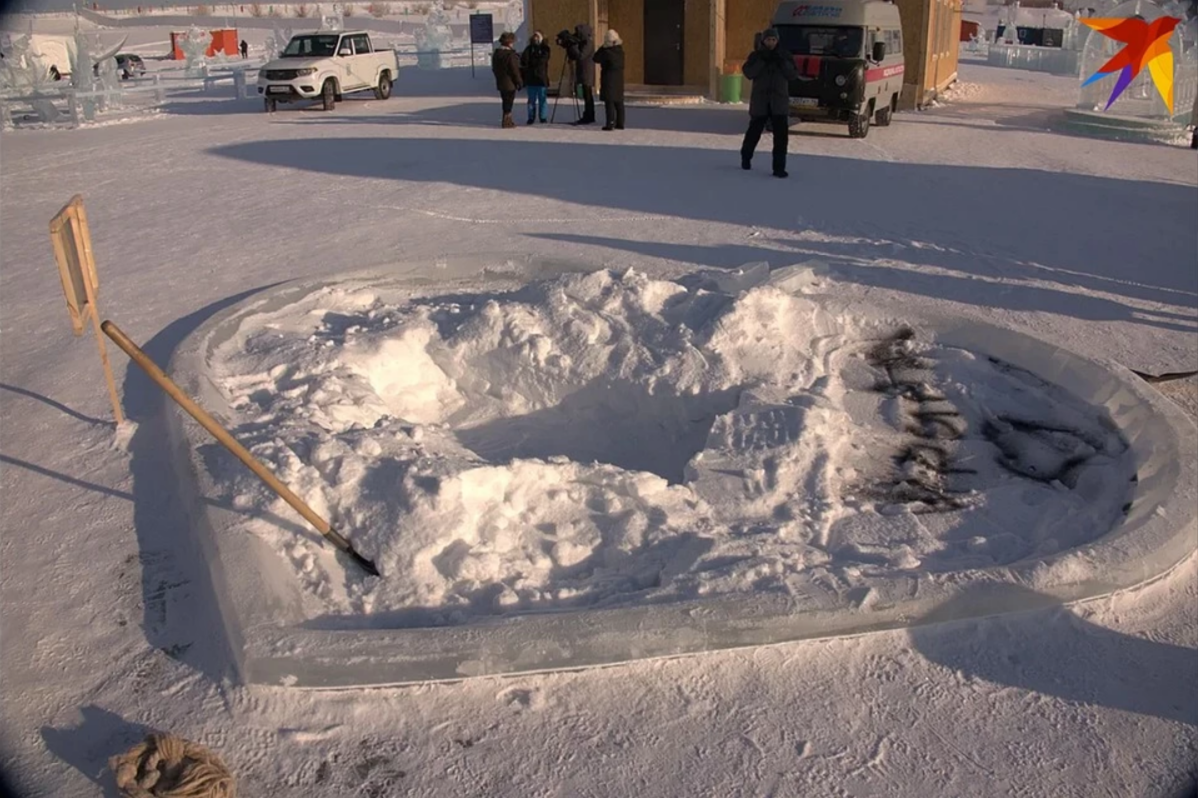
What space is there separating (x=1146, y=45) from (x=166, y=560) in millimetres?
18242

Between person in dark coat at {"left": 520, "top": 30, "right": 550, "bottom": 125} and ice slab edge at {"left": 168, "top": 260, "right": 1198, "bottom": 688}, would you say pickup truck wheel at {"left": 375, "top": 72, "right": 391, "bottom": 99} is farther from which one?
ice slab edge at {"left": 168, "top": 260, "right": 1198, "bottom": 688}

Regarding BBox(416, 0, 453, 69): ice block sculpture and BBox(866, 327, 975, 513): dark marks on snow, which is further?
BBox(416, 0, 453, 69): ice block sculpture

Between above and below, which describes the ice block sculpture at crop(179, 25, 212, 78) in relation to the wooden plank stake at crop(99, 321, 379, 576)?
above

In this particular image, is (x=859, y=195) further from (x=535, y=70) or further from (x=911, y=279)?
(x=535, y=70)

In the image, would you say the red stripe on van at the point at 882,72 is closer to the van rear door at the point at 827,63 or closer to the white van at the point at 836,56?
the white van at the point at 836,56

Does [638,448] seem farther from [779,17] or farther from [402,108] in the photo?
[402,108]

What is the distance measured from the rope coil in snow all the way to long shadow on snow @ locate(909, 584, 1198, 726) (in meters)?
2.36

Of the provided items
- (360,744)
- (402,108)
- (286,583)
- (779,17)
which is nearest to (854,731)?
(360,744)

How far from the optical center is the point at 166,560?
404 centimetres

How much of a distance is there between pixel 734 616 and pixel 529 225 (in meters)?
6.72

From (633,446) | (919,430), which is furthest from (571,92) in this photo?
(919,430)

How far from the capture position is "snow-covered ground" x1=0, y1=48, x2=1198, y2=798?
9.97 ft

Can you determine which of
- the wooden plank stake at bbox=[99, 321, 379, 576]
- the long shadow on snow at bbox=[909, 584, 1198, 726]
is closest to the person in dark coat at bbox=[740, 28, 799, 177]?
the long shadow on snow at bbox=[909, 584, 1198, 726]

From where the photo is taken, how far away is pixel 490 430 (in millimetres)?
5617
